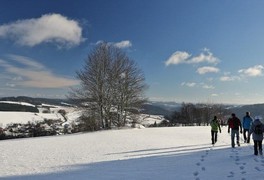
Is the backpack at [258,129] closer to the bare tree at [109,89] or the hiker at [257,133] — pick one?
the hiker at [257,133]

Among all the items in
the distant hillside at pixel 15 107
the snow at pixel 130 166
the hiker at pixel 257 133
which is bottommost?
the snow at pixel 130 166

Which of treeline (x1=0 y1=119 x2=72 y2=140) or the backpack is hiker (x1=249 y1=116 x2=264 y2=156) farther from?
treeline (x1=0 y1=119 x2=72 y2=140)

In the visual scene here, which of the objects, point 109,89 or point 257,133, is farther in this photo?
point 109,89

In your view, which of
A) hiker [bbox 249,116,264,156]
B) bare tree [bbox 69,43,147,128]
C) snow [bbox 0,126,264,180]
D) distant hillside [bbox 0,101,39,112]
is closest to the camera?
snow [bbox 0,126,264,180]

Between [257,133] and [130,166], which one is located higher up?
[257,133]

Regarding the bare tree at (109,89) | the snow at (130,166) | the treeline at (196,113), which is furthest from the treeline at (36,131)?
the treeline at (196,113)

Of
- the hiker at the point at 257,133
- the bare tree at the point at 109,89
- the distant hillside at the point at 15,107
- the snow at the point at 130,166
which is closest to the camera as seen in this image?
the snow at the point at 130,166

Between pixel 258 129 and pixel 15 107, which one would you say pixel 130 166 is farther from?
pixel 15 107

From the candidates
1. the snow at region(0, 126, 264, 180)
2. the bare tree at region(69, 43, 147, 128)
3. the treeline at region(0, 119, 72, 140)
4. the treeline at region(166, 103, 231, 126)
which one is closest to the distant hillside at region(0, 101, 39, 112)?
the treeline at region(166, 103, 231, 126)

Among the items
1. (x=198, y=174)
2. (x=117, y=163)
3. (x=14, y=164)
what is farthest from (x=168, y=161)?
(x=14, y=164)

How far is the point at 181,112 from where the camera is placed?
109250 millimetres

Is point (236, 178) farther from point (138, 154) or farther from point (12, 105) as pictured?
point (12, 105)

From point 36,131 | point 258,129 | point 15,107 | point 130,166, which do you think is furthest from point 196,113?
point 130,166

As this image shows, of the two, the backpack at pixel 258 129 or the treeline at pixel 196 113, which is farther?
the treeline at pixel 196 113
